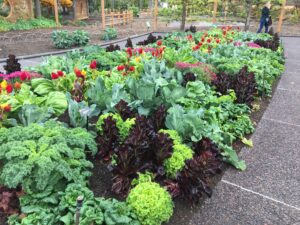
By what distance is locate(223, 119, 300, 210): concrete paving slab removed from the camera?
9.52 feet

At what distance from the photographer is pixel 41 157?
2.24 metres

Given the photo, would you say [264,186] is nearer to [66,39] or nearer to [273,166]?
[273,166]

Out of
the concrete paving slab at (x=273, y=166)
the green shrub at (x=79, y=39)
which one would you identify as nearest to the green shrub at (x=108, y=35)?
the green shrub at (x=79, y=39)

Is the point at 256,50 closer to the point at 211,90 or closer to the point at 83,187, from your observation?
the point at 211,90

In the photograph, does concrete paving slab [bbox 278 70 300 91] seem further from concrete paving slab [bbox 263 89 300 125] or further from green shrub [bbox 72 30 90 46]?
green shrub [bbox 72 30 90 46]

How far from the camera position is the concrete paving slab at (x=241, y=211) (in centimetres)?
247

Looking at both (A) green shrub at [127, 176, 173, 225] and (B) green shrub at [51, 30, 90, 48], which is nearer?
(A) green shrub at [127, 176, 173, 225]

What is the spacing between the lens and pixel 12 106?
3.30m

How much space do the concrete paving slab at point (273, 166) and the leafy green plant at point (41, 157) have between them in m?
1.59

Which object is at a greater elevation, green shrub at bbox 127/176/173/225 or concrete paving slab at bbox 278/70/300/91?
green shrub at bbox 127/176/173/225

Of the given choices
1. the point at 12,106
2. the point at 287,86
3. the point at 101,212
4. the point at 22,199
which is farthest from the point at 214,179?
the point at 287,86

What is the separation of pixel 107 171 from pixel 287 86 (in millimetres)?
5284

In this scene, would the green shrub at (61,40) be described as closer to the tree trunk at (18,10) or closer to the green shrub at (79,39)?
the green shrub at (79,39)

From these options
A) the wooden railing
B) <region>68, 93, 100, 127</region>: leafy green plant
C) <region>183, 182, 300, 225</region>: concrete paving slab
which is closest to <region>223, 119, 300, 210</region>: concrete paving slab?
<region>183, 182, 300, 225</region>: concrete paving slab
